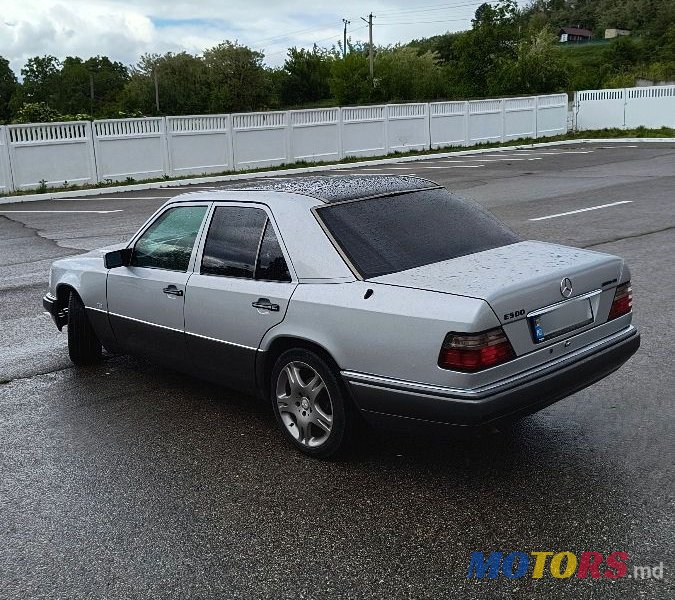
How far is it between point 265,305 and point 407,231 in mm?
939

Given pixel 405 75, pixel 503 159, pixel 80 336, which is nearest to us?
pixel 80 336

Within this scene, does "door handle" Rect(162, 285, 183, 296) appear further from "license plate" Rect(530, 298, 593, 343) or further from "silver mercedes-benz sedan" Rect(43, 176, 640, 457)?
"license plate" Rect(530, 298, 593, 343)

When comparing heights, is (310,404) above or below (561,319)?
below

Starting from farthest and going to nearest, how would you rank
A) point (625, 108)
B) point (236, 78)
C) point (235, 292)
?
point (236, 78) < point (625, 108) < point (235, 292)

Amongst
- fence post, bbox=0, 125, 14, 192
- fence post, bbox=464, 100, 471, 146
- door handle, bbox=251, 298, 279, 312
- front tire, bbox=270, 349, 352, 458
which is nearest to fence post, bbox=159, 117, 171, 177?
fence post, bbox=0, 125, 14, 192

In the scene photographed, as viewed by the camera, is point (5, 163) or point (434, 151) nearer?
point (5, 163)

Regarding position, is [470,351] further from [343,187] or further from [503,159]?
[503,159]

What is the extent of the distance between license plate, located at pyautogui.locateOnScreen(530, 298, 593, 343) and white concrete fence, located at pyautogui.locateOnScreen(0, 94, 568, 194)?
65.7 ft

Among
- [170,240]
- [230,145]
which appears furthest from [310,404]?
[230,145]

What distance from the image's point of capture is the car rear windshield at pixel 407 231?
459 cm

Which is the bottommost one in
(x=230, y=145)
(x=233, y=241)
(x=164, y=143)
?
(x=233, y=241)

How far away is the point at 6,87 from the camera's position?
404 ft

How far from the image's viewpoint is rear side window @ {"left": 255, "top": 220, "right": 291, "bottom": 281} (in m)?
4.79

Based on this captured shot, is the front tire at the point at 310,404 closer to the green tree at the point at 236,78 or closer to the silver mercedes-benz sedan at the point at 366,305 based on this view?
the silver mercedes-benz sedan at the point at 366,305
